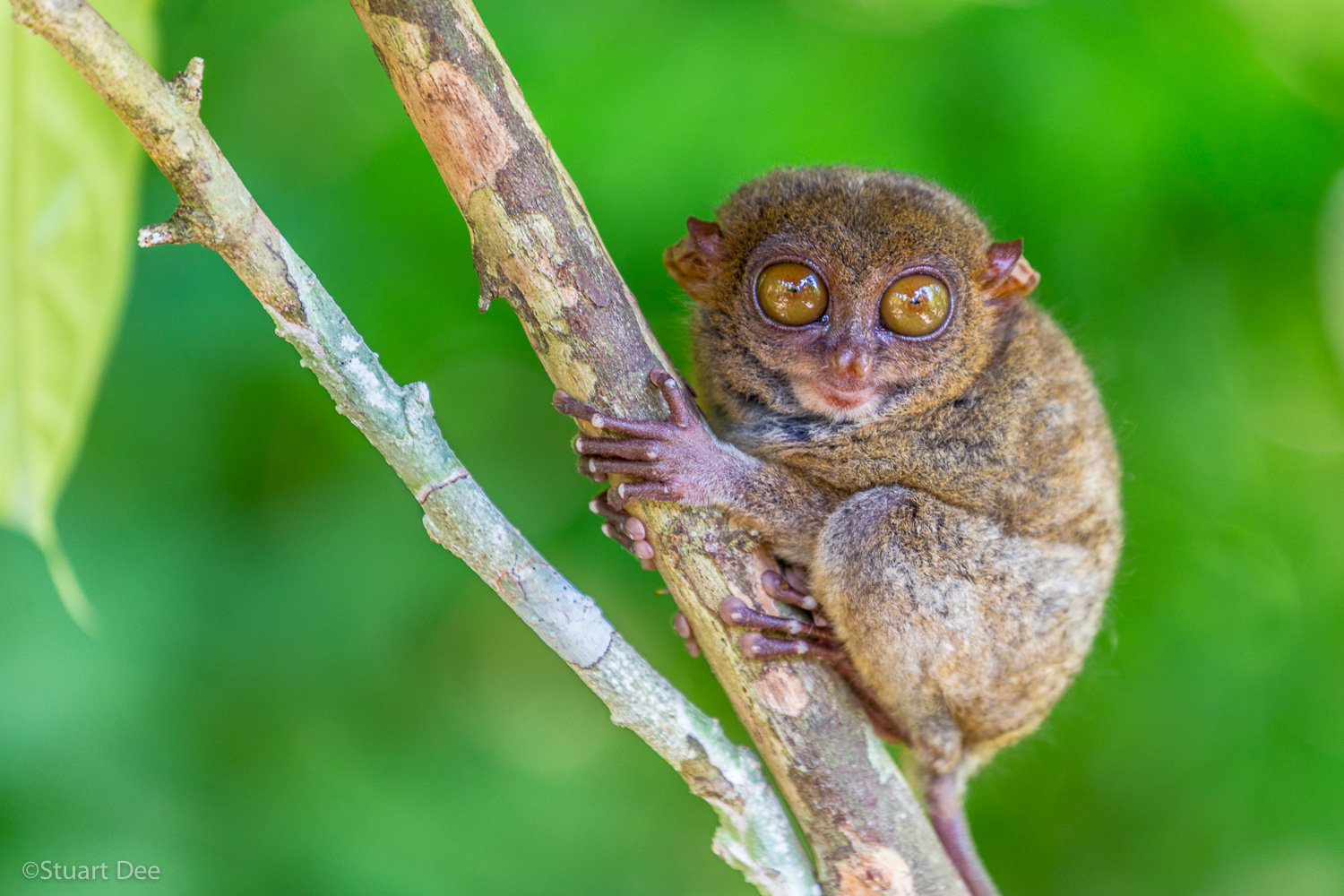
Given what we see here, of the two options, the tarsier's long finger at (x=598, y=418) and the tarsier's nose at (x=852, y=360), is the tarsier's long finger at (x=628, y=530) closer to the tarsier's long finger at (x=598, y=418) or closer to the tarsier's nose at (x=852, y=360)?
the tarsier's long finger at (x=598, y=418)

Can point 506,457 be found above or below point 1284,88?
below

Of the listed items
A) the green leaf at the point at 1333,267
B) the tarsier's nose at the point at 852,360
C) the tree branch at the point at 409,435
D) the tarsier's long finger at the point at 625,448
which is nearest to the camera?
the tree branch at the point at 409,435

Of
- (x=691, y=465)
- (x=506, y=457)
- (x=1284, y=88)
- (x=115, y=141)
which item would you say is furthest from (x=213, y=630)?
(x=1284, y=88)

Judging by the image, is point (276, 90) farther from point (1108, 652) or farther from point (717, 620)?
point (1108, 652)

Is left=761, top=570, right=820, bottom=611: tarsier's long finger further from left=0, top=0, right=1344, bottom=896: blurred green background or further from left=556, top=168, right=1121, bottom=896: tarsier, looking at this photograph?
left=0, top=0, right=1344, bottom=896: blurred green background

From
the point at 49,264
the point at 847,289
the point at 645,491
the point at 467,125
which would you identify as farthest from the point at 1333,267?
the point at 49,264

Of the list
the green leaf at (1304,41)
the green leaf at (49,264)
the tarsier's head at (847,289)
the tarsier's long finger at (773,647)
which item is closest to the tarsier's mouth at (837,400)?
the tarsier's head at (847,289)
